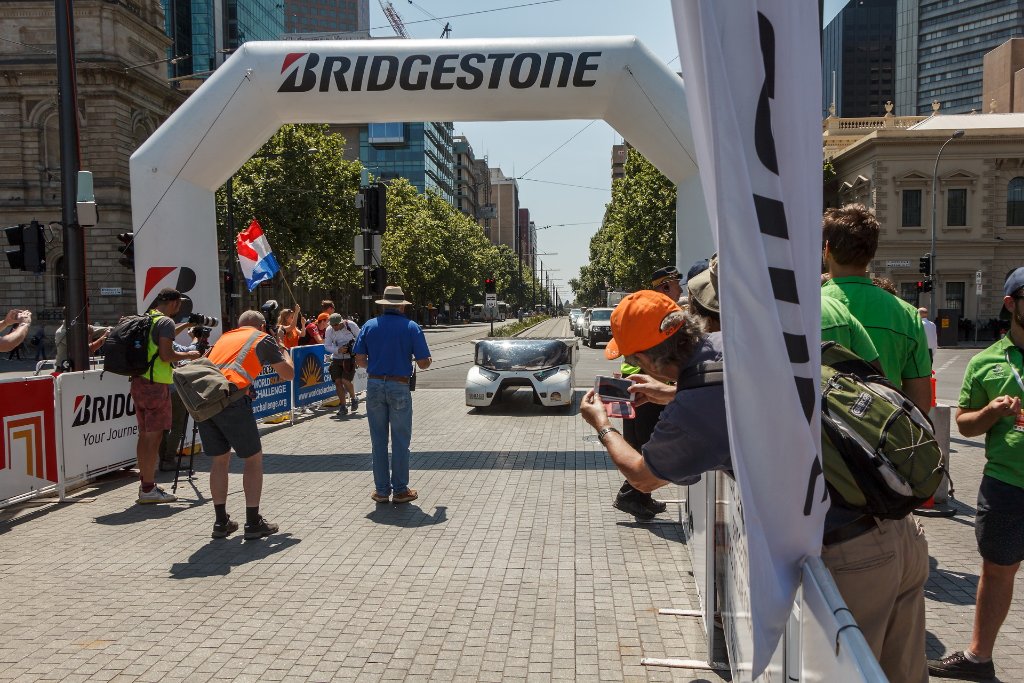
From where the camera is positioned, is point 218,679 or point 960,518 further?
point 960,518

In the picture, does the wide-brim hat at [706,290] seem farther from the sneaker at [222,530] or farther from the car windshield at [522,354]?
the car windshield at [522,354]

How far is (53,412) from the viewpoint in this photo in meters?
7.52

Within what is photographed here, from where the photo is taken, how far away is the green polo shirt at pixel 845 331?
2.89m

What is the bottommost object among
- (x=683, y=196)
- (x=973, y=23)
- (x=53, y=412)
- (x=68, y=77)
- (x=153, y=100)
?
(x=53, y=412)

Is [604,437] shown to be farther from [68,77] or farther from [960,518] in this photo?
[68,77]

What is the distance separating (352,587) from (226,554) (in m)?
1.32

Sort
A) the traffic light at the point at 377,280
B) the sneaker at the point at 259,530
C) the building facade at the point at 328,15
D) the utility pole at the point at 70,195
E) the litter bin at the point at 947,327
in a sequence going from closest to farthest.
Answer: the sneaker at the point at 259,530, the utility pole at the point at 70,195, the traffic light at the point at 377,280, the litter bin at the point at 947,327, the building facade at the point at 328,15

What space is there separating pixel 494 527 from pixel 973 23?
138m

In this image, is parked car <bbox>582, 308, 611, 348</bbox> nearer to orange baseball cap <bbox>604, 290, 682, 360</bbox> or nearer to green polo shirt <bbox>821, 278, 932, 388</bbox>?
green polo shirt <bbox>821, 278, 932, 388</bbox>

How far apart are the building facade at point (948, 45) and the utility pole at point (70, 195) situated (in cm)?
12342

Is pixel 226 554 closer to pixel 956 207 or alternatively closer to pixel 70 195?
pixel 70 195

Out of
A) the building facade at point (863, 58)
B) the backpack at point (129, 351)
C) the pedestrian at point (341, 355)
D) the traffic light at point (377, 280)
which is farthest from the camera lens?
the building facade at point (863, 58)

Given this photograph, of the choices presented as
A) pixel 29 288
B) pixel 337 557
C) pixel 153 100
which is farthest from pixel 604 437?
pixel 153 100

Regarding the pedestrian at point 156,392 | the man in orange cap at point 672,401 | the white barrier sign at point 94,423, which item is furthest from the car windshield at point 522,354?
the man in orange cap at point 672,401
